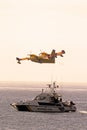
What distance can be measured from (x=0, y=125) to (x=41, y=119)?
21497 millimetres

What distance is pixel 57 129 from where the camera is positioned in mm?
154625

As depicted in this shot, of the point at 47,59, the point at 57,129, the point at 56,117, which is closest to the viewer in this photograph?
the point at 57,129

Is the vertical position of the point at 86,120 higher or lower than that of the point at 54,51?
lower

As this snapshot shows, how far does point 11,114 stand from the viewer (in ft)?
641

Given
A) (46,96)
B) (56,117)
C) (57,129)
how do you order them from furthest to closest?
1. (46,96)
2. (56,117)
3. (57,129)

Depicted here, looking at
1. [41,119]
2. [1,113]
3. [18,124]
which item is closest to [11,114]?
[1,113]

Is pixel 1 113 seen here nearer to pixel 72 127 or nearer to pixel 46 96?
pixel 46 96

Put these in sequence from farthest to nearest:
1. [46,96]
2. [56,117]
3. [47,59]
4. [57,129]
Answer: [46,96]
[56,117]
[47,59]
[57,129]

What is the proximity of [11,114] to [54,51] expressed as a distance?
26.0m

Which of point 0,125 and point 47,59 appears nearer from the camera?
point 0,125

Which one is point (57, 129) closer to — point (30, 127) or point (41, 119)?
point (30, 127)

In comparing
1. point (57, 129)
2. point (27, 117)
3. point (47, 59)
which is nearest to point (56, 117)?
point (27, 117)

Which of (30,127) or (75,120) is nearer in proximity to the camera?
(30,127)

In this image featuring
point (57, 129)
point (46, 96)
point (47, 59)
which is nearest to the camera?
point (57, 129)
